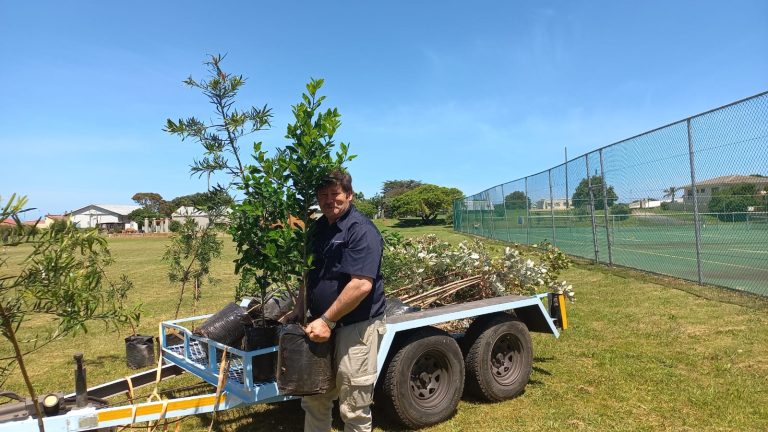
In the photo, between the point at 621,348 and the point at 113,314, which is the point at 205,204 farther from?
the point at 621,348

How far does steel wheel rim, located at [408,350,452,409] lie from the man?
2.97 feet

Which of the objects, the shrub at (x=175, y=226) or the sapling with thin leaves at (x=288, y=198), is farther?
the shrub at (x=175, y=226)

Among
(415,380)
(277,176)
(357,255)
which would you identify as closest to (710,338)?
(415,380)

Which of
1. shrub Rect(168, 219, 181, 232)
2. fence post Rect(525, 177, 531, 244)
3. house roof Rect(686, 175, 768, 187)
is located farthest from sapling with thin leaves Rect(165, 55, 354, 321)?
fence post Rect(525, 177, 531, 244)

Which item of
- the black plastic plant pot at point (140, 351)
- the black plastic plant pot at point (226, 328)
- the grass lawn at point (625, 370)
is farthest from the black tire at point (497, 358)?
the black plastic plant pot at point (140, 351)

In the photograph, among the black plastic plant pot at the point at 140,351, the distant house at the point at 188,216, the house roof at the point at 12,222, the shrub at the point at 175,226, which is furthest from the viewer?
the shrub at the point at 175,226

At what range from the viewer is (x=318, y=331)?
3.08 m

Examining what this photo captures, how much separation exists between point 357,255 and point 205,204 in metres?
1.63

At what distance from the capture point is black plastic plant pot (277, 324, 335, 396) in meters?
3.12

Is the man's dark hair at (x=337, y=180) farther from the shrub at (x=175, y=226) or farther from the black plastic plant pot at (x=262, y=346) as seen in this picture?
the shrub at (x=175, y=226)

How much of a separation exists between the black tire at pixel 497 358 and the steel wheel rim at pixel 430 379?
13.3 inches

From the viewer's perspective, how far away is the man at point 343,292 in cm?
312

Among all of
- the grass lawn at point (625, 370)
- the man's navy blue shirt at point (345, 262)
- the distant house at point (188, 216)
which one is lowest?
the grass lawn at point (625, 370)

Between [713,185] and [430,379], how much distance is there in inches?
289
